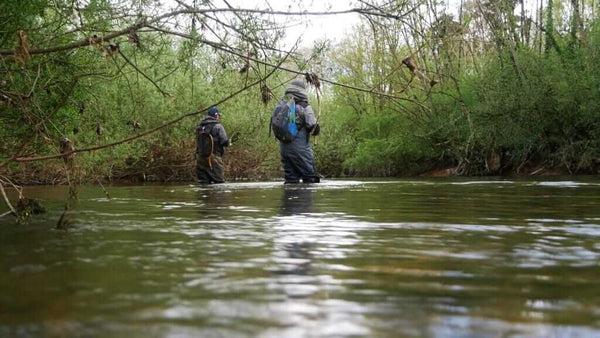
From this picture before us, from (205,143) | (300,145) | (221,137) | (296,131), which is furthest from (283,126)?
(205,143)

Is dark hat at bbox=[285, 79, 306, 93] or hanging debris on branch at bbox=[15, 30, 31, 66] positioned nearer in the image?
hanging debris on branch at bbox=[15, 30, 31, 66]

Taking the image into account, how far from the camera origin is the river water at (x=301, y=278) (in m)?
1.90

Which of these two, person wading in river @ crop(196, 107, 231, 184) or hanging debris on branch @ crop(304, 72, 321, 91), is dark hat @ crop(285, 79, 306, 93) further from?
hanging debris on branch @ crop(304, 72, 321, 91)

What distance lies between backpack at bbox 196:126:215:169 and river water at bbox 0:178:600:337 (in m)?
11.9

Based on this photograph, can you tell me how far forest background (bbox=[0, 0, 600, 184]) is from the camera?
6812 millimetres

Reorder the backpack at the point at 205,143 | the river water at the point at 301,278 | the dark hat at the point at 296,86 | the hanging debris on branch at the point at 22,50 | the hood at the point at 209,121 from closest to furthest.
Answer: the river water at the point at 301,278 < the hanging debris on branch at the point at 22,50 < the dark hat at the point at 296,86 < the hood at the point at 209,121 < the backpack at the point at 205,143

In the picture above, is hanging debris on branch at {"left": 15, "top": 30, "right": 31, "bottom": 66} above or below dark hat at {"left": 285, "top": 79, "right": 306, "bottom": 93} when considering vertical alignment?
below

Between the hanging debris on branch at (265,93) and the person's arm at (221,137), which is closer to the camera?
the hanging debris on branch at (265,93)

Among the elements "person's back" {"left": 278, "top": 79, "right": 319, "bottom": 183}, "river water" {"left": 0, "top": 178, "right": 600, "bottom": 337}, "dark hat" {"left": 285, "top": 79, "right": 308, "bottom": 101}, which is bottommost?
"river water" {"left": 0, "top": 178, "right": 600, "bottom": 337}

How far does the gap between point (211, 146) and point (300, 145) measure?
3.47 meters

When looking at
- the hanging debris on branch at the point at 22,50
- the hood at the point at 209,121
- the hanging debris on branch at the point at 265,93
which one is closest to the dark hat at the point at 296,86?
the hood at the point at 209,121

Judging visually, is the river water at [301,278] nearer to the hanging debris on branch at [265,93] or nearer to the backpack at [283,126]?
the hanging debris on branch at [265,93]

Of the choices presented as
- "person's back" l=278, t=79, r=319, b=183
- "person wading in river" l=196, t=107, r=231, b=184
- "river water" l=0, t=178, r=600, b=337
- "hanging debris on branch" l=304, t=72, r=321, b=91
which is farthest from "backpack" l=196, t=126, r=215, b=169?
"river water" l=0, t=178, r=600, b=337

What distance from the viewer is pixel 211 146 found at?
1725 centimetres
